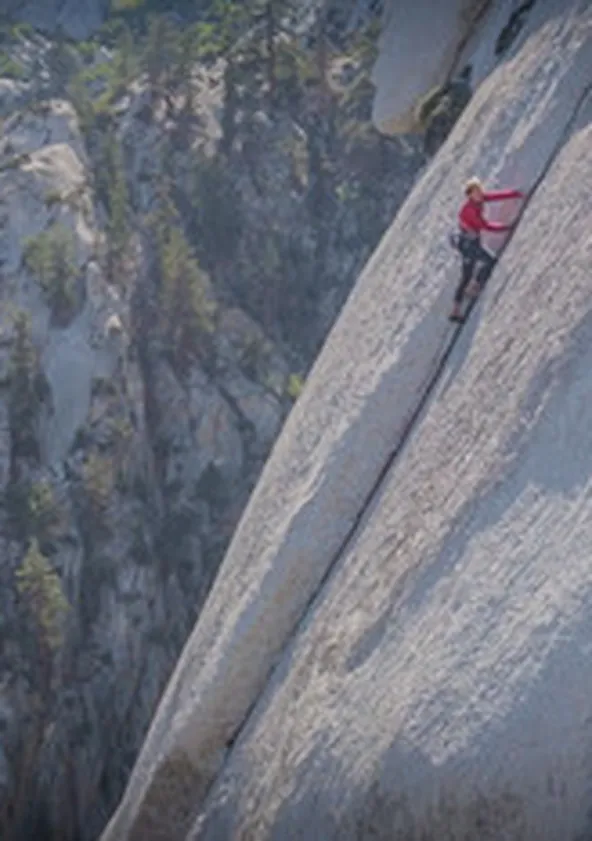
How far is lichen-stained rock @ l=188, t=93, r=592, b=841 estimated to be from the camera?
11406 mm

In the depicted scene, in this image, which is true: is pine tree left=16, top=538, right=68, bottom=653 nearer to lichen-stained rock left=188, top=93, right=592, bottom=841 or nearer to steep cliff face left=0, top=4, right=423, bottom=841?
steep cliff face left=0, top=4, right=423, bottom=841

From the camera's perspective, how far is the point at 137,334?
47.5 meters

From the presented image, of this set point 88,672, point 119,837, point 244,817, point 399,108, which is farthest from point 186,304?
point 244,817

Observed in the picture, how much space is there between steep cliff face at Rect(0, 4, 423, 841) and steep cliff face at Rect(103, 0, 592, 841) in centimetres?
2099

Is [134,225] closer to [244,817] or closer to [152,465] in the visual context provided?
[152,465]

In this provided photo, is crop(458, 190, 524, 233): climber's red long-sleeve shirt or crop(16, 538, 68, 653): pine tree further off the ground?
crop(458, 190, 524, 233): climber's red long-sleeve shirt

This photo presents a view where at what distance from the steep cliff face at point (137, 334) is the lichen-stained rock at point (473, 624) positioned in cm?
2413

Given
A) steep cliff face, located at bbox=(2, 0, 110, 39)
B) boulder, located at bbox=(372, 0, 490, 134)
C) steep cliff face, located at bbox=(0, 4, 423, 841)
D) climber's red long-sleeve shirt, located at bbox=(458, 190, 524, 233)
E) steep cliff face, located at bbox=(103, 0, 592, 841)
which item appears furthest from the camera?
steep cliff face, located at bbox=(2, 0, 110, 39)

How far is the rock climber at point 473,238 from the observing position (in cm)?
1566

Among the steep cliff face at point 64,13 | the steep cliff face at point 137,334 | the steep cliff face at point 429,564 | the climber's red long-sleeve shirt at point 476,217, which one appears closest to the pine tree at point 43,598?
the steep cliff face at point 137,334

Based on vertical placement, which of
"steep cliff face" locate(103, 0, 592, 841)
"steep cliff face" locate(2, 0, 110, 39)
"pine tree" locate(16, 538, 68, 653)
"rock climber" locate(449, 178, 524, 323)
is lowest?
"pine tree" locate(16, 538, 68, 653)

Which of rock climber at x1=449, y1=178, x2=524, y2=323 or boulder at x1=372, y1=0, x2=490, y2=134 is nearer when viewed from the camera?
rock climber at x1=449, y1=178, x2=524, y2=323

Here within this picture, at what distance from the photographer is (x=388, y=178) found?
5328cm

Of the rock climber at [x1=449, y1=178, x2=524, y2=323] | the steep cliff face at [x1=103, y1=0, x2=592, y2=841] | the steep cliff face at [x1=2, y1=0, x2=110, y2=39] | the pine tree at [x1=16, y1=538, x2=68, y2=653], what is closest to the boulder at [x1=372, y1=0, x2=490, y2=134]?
Answer: the steep cliff face at [x1=103, y1=0, x2=592, y2=841]
